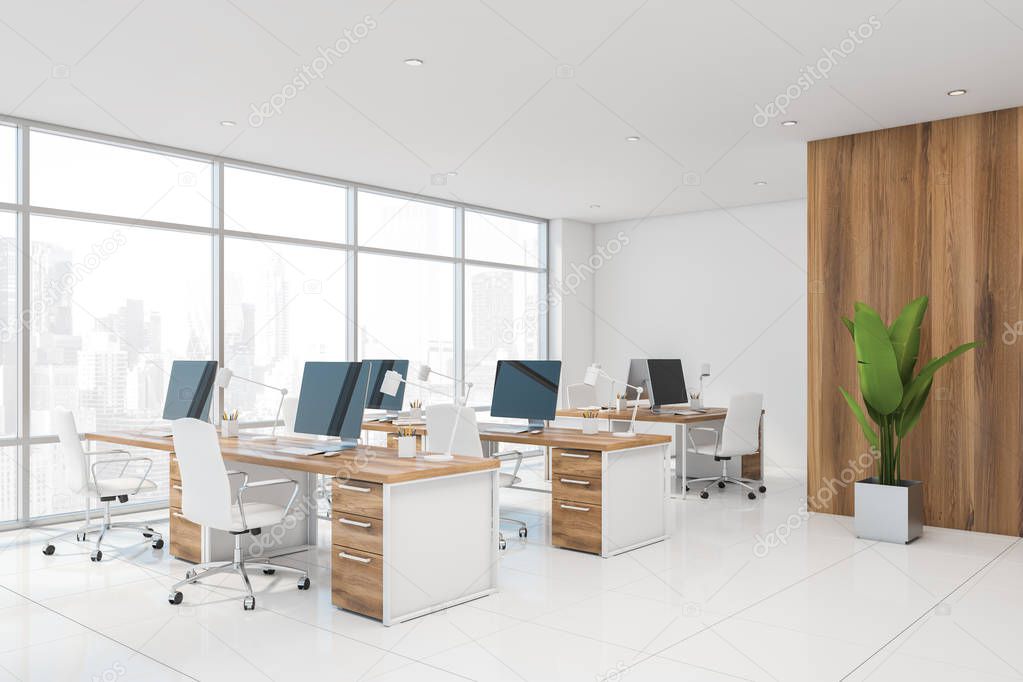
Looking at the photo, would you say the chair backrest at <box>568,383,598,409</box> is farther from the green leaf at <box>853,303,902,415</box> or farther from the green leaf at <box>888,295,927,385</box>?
the green leaf at <box>888,295,927,385</box>

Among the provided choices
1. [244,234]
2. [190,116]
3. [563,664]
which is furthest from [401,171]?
[563,664]

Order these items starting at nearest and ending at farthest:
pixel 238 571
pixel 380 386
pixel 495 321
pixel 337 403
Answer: pixel 238 571
pixel 337 403
pixel 380 386
pixel 495 321

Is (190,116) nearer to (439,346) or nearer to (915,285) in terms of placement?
(439,346)

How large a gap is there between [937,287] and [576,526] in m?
3.24

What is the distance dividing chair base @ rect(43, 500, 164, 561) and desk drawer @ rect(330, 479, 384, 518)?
2.03 metres

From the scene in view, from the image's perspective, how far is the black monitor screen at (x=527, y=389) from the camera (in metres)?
5.59

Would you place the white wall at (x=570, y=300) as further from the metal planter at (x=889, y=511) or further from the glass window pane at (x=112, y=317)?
the metal planter at (x=889, y=511)

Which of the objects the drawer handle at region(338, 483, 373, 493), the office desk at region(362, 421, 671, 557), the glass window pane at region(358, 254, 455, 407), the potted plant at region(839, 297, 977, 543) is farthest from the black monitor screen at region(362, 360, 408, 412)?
the potted plant at region(839, 297, 977, 543)

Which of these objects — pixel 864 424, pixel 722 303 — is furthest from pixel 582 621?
pixel 722 303

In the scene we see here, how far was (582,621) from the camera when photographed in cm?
377

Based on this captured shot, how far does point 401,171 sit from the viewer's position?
7.56 m

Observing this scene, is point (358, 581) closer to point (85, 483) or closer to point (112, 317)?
point (85, 483)

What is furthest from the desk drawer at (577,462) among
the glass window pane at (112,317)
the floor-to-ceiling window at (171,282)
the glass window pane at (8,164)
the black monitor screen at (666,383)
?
the glass window pane at (8,164)

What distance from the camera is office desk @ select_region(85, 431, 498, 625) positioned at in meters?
3.72
